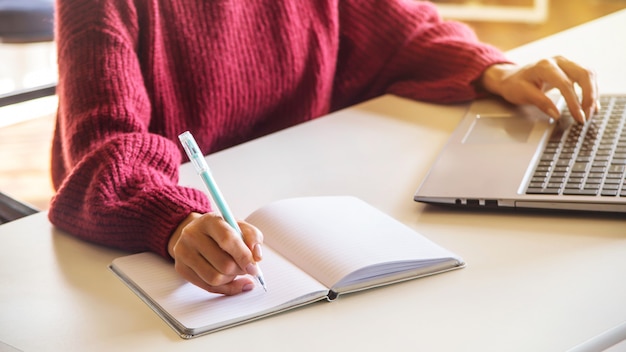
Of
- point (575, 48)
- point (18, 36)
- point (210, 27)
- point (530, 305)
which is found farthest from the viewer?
point (18, 36)

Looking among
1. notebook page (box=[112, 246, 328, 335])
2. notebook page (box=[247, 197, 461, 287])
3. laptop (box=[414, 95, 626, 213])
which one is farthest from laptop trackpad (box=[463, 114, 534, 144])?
notebook page (box=[112, 246, 328, 335])

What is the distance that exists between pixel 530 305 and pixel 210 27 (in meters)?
0.64

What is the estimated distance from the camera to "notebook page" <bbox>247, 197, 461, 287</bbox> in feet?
2.49

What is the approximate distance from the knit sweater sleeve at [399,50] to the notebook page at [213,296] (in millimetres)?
559

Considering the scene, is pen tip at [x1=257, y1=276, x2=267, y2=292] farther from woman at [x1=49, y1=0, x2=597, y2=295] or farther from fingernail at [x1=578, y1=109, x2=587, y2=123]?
fingernail at [x1=578, y1=109, x2=587, y2=123]

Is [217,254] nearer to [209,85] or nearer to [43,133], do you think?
[209,85]

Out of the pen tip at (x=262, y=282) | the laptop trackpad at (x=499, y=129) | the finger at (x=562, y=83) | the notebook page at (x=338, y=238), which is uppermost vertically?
the finger at (x=562, y=83)

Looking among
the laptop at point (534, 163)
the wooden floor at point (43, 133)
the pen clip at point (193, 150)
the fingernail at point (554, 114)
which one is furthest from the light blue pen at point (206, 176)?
the wooden floor at point (43, 133)

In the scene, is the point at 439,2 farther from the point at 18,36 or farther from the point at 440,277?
the point at 440,277

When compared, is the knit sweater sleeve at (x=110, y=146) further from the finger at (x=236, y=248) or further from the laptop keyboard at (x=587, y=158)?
the laptop keyboard at (x=587, y=158)

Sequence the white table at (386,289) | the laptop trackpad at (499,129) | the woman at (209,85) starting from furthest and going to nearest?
the laptop trackpad at (499,129), the woman at (209,85), the white table at (386,289)

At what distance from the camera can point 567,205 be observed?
0.86m

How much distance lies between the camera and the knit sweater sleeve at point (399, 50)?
1.28m

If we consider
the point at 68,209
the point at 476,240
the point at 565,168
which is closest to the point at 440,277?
the point at 476,240
